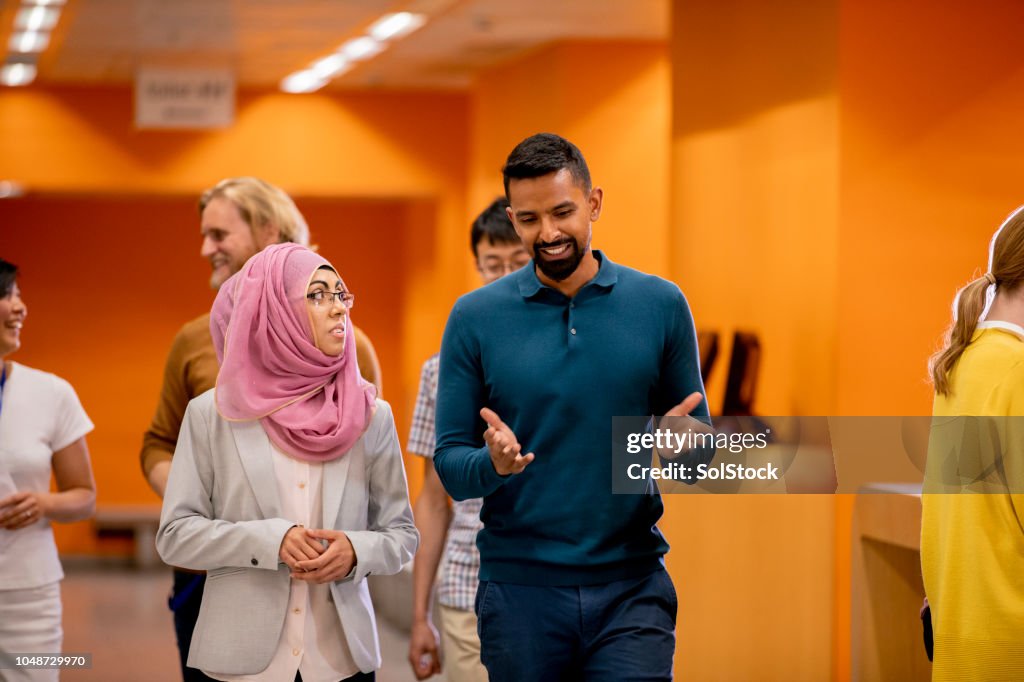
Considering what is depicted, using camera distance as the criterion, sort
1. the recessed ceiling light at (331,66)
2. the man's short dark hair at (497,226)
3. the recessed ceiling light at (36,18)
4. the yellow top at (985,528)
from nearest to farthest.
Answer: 1. the yellow top at (985,528)
2. the man's short dark hair at (497,226)
3. the recessed ceiling light at (36,18)
4. the recessed ceiling light at (331,66)

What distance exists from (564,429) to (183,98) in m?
8.57

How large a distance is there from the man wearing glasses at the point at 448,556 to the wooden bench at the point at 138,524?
9487 mm

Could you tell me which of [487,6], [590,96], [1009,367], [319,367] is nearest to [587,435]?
[319,367]

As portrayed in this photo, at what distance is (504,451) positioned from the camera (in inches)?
97.4

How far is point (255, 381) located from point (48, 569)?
1.54 metres

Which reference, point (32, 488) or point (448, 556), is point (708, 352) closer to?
point (448, 556)

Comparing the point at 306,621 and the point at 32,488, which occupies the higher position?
the point at 32,488

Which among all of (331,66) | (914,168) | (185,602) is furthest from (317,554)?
(331,66)

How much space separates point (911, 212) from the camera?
5.86 meters

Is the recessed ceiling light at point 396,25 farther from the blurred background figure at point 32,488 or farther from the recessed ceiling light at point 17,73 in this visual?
the blurred background figure at point 32,488

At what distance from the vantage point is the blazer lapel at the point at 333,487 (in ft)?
9.45

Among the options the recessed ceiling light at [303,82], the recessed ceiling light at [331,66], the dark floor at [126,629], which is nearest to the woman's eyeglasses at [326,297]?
the dark floor at [126,629]

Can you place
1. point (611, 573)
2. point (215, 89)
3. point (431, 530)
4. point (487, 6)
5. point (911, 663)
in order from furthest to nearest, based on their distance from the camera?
point (215, 89), point (487, 6), point (911, 663), point (431, 530), point (611, 573)

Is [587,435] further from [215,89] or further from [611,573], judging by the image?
[215,89]
